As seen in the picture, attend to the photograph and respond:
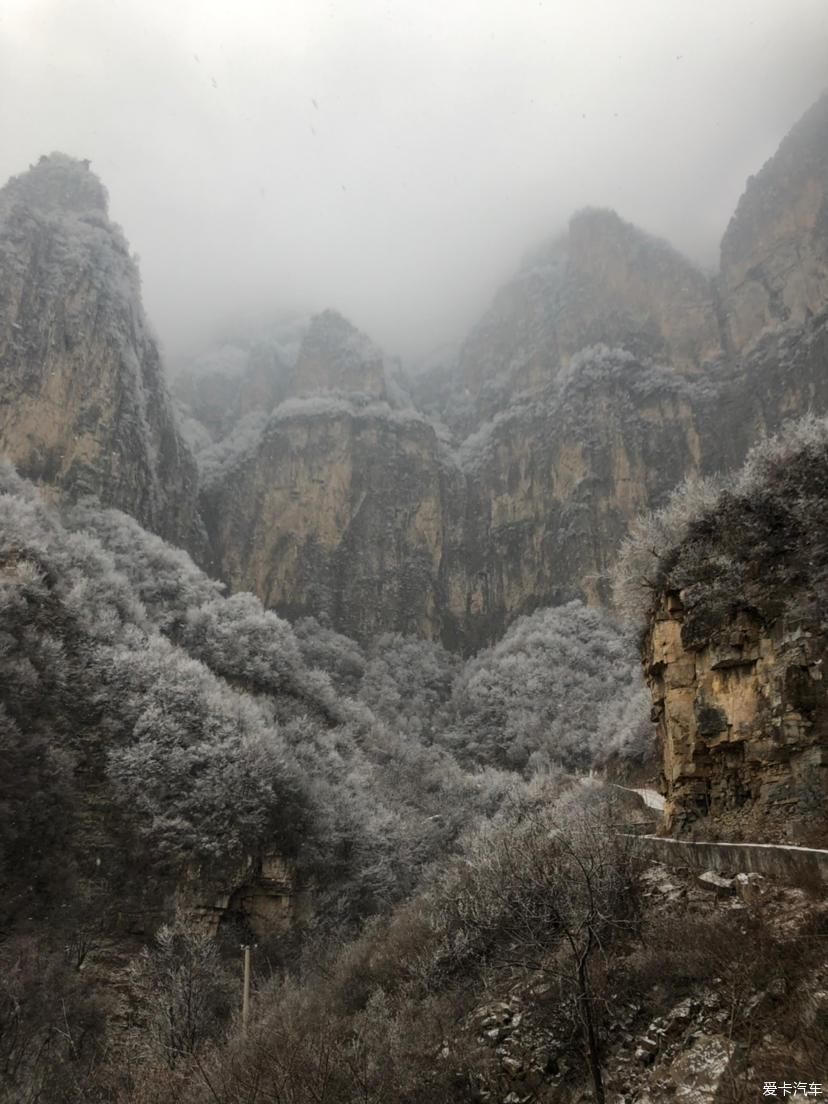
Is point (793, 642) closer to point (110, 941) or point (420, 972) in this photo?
point (420, 972)

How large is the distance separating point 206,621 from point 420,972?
105ft

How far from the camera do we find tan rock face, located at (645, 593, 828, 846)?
10.9 metres

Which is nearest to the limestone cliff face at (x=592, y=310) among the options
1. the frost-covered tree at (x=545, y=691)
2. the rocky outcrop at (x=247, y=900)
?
the frost-covered tree at (x=545, y=691)

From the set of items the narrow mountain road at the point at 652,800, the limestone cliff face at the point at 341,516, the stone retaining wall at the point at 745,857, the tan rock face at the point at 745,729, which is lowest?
the narrow mountain road at the point at 652,800

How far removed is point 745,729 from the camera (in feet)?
39.7

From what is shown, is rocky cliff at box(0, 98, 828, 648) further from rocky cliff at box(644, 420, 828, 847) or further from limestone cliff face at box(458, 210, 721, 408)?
rocky cliff at box(644, 420, 828, 847)

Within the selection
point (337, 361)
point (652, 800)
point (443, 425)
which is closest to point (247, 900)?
point (652, 800)

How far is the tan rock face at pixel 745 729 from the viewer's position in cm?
1088

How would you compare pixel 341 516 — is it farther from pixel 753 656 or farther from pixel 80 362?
pixel 753 656

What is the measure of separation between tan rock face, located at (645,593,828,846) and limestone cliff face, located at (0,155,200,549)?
4730 centimetres

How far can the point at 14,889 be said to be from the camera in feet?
72.4

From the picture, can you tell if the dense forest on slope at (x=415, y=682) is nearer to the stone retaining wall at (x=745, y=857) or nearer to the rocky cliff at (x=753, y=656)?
the rocky cliff at (x=753, y=656)

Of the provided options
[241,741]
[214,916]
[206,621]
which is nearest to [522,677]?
[206,621]

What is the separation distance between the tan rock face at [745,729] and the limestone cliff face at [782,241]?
6313 centimetres
